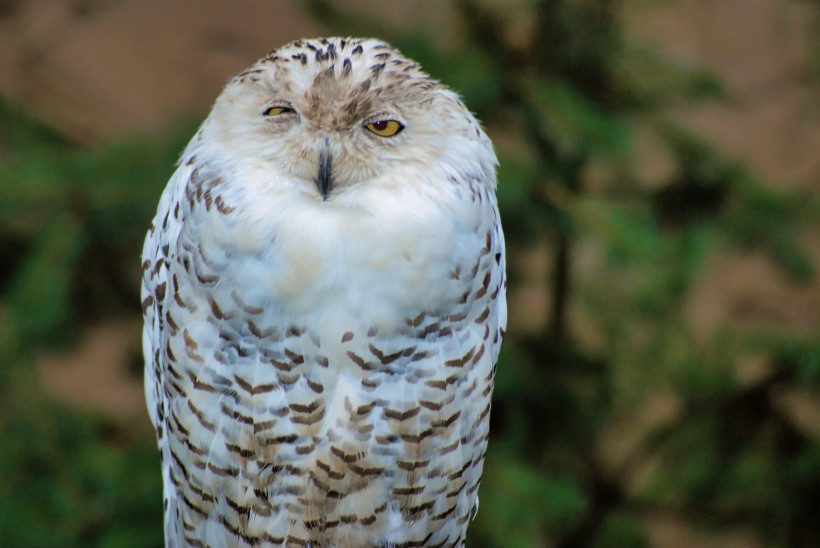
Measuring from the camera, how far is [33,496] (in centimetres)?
180

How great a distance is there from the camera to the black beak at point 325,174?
40.1 inches

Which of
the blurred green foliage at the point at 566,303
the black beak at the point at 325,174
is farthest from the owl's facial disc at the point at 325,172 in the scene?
the blurred green foliage at the point at 566,303

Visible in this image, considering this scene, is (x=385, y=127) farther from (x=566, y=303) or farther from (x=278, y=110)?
(x=566, y=303)

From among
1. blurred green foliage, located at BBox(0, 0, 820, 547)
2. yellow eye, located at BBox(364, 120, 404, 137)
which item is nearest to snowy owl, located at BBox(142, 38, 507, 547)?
yellow eye, located at BBox(364, 120, 404, 137)

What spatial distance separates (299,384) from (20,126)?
116cm

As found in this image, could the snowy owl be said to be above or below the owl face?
below

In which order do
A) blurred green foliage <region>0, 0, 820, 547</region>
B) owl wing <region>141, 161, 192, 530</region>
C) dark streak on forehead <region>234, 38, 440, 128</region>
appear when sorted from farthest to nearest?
blurred green foliage <region>0, 0, 820, 547</region> < owl wing <region>141, 161, 192, 530</region> < dark streak on forehead <region>234, 38, 440, 128</region>

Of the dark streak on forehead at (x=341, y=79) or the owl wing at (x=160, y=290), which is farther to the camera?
the owl wing at (x=160, y=290)

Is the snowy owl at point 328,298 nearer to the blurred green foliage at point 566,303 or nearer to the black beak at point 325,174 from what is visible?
the black beak at point 325,174

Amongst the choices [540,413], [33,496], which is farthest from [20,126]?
[540,413]

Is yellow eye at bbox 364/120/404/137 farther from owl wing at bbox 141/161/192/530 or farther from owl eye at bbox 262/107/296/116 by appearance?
owl wing at bbox 141/161/192/530

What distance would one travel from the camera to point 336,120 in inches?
40.3

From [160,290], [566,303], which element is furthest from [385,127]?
[566,303]

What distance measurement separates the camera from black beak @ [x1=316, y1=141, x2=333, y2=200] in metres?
Answer: 1.02
